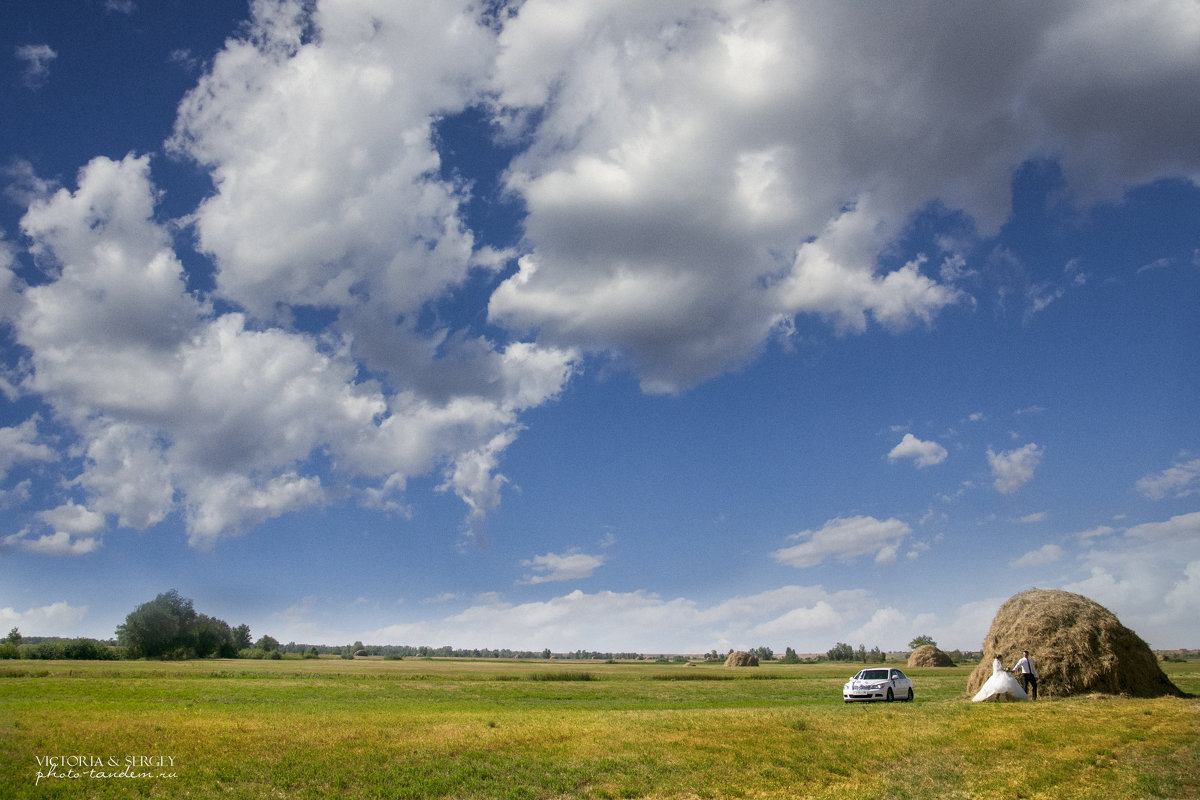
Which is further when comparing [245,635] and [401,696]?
[245,635]

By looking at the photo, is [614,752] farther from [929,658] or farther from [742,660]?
[742,660]

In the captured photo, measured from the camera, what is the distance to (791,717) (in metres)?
29.5

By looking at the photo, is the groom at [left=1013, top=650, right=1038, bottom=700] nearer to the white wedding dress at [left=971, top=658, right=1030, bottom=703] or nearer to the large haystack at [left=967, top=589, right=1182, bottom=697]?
the white wedding dress at [left=971, top=658, right=1030, bottom=703]

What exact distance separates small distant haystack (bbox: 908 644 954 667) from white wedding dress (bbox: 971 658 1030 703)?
233ft

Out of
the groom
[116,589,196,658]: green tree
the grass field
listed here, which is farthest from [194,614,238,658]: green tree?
the groom

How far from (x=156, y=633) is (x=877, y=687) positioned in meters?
154

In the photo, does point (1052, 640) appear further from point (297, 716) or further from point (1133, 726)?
point (297, 716)

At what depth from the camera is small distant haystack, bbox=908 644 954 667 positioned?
98.6 m

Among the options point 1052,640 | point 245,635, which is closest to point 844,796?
point 1052,640

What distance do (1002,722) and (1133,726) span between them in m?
4.89

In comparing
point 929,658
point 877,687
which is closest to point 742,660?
point 929,658

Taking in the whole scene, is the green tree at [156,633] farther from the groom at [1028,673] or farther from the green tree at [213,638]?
the groom at [1028,673]

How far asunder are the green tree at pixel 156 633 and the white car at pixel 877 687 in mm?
148956

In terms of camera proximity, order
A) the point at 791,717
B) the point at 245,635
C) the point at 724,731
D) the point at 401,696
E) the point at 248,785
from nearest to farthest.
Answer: the point at 248,785
the point at 724,731
the point at 791,717
the point at 401,696
the point at 245,635
